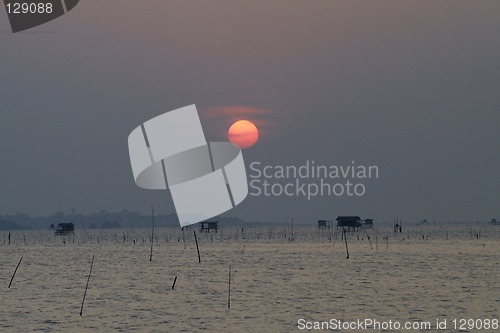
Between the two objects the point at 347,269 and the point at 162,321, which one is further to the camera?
the point at 347,269

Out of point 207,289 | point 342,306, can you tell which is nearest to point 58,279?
point 207,289

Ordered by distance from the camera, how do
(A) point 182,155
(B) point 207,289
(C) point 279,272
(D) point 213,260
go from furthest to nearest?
1. (A) point 182,155
2. (D) point 213,260
3. (C) point 279,272
4. (B) point 207,289

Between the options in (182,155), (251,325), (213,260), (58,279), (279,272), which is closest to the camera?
(251,325)

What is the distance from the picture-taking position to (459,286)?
43.1 metres

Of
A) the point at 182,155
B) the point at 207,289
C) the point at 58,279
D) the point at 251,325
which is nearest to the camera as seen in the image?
the point at 251,325

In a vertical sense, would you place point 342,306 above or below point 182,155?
below

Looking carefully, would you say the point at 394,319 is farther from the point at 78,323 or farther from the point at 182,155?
the point at 182,155

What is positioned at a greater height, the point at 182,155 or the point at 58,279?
the point at 182,155

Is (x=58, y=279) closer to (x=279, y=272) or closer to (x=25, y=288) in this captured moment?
(x=25, y=288)

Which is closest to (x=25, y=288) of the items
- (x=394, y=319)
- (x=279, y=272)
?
(x=279, y=272)

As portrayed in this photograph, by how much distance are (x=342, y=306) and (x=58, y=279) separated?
72.4ft

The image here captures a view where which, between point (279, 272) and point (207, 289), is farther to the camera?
point (279, 272)

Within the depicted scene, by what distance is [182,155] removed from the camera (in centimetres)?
9125

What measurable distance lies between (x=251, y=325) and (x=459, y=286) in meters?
18.8
